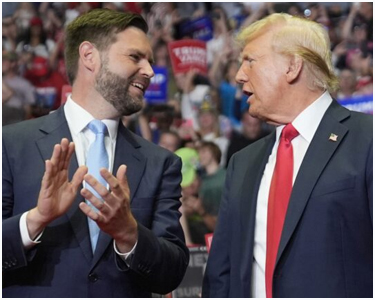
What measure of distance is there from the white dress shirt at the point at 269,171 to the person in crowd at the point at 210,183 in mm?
2116

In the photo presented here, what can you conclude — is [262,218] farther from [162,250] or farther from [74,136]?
[74,136]

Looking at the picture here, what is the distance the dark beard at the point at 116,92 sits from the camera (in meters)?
2.24

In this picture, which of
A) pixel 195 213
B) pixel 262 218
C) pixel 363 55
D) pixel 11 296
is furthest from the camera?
pixel 363 55

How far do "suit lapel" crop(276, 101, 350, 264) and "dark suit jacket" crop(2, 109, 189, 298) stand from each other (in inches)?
12.9

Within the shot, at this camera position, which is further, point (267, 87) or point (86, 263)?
point (267, 87)

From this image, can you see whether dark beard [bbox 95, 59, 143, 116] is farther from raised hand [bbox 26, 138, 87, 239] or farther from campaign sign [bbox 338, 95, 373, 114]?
campaign sign [bbox 338, 95, 373, 114]

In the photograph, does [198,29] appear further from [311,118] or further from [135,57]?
[311,118]

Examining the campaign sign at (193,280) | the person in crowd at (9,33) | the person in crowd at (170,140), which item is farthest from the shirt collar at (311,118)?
the person in crowd at (9,33)

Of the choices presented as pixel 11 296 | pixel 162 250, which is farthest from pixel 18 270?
pixel 162 250

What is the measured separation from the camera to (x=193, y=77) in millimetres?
4785

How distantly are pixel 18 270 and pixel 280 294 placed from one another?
2.37ft

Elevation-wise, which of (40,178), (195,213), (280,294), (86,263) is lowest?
(195,213)

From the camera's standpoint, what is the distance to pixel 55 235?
207cm

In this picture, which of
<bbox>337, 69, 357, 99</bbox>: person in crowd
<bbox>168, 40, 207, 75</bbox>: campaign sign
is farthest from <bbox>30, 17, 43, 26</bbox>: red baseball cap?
<bbox>337, 69, 357, 99</bbox>: person in crowd
